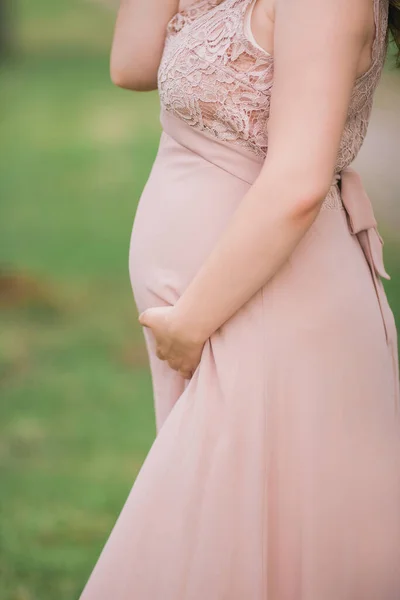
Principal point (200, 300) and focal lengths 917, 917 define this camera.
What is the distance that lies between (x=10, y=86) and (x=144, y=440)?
245 inches

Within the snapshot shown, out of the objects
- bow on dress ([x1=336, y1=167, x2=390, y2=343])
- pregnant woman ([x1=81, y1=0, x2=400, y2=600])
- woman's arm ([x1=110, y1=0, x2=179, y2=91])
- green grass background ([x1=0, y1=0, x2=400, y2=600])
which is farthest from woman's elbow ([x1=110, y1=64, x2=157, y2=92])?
green grass background ([x1=0, y1=0, x2=400, y2=600])

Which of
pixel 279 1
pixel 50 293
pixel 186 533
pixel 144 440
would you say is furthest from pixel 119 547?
pixel 50 293

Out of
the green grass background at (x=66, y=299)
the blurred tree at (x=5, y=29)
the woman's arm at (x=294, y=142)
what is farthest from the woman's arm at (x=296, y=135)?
the blurred tree at (x=5, y=29)

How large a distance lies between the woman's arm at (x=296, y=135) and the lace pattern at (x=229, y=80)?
0.08 meters

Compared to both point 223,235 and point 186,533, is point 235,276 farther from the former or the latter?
point 186,533

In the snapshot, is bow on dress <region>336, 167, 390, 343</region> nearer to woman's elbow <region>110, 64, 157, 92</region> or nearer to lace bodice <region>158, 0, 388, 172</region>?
lace bodice <region>158, 0, 388, 172</region>

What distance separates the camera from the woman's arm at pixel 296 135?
1182mm

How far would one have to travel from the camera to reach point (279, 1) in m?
1.22

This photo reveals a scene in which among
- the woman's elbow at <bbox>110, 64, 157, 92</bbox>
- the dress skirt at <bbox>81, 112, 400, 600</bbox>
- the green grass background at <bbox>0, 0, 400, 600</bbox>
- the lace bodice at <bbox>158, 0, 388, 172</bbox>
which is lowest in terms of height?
the green grass background at <bbox>0, 0, 400, 600</bbox>

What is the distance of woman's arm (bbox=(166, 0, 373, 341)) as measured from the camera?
1.18 m

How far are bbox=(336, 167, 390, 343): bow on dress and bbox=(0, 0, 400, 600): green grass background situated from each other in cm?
142

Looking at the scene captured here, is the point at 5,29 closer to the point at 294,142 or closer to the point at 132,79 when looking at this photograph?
the point at 132,79

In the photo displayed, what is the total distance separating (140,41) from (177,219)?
0.41 m

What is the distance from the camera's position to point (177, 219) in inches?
56.4
